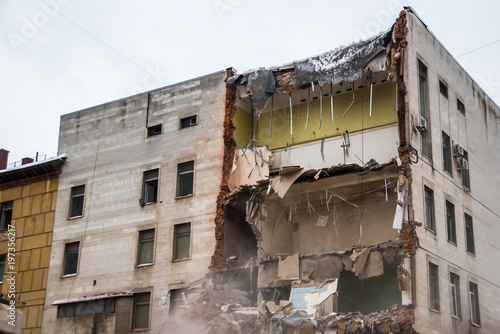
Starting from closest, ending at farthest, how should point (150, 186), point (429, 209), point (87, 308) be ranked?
point (429, 209) < point (87, 308) < point (150, 186)

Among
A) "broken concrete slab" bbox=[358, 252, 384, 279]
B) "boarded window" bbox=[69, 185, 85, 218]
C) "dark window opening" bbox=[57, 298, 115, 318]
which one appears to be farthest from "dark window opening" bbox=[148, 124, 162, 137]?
"broken concrete slab" bbox=[358, 252, 384, 279]

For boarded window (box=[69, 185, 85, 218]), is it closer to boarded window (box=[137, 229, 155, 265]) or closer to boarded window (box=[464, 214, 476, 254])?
boarded window (box=[137, 229, 155, 265])

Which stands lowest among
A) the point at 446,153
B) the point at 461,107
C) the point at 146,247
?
the point at 146,247

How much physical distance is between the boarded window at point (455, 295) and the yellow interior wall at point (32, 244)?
58.7ft

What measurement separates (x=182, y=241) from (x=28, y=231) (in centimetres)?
894

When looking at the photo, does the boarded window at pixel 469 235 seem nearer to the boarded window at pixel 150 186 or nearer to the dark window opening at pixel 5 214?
the boarded window at pixel 150 186

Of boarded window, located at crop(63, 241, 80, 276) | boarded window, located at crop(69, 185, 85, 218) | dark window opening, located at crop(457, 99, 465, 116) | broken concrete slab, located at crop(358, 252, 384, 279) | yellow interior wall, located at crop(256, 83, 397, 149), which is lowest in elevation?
broken concrete slab, located at crop(358, 252, 384, 279)

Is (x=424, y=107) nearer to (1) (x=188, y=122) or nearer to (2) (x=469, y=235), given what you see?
(2) (x=469, y=235)

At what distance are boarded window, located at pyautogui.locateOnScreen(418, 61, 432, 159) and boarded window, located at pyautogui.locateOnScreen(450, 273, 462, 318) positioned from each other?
4641mm

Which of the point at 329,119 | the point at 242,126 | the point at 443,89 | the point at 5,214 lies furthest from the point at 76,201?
the point at 443,89

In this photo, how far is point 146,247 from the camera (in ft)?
101

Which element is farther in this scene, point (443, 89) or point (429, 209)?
point (443, 89)

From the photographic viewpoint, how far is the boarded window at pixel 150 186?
31531 mm

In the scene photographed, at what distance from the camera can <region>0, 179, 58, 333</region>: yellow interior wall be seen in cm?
3250
